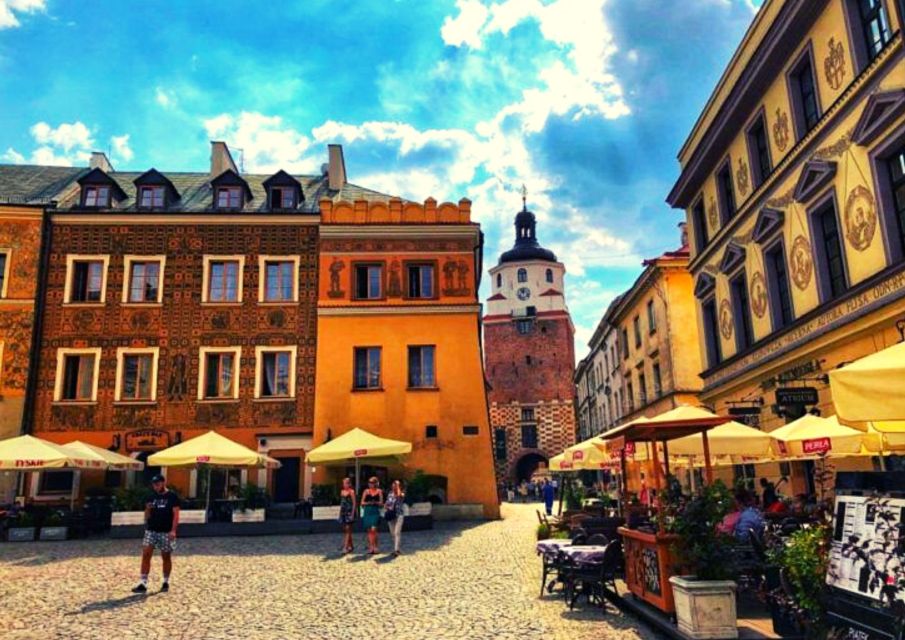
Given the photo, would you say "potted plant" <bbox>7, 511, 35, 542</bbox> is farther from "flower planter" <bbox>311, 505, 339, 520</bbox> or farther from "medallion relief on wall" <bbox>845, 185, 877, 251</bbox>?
"medallion relief on wall" <bbox>845, 185, 877, 251</bbox>

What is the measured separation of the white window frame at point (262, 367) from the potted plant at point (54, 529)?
23.8 ft

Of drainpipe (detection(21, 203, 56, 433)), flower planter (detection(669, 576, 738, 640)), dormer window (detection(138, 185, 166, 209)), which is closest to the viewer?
flower planter (detection(669, 576, 738, 640))

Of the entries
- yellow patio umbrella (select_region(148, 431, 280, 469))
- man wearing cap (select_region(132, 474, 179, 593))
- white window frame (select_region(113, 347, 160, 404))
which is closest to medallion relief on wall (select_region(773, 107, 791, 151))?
man wearing cap (select_region(132, 474, 179, 593))

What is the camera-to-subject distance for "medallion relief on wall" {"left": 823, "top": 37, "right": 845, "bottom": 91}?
1267 centimetres

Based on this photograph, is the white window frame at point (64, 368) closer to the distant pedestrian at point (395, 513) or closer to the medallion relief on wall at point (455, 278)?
the medallion relief on wall at point (455, 278)

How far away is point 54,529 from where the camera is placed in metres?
18.3

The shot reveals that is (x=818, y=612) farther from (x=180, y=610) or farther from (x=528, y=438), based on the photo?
(x=528, y=438)

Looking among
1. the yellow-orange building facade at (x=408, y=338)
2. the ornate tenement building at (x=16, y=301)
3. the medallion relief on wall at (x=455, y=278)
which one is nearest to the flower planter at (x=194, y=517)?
the yellow-orange building facade at (x=408, y=338)

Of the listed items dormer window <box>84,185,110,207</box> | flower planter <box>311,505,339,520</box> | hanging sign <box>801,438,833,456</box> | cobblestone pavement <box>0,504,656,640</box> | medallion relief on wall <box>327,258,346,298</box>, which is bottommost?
cobblestone pavement <box>0,504,656,640</box>

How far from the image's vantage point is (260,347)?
24.4 meters

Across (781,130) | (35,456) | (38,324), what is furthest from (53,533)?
(781,130)

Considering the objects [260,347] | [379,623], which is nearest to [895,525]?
[379,623]

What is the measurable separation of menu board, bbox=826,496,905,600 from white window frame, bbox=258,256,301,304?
21855 mm

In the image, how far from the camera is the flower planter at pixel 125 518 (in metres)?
18.6
